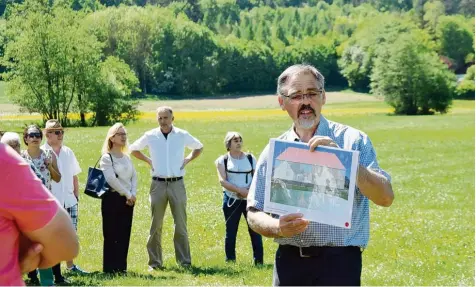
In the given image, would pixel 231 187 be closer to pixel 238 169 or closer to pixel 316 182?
pixel 238 169

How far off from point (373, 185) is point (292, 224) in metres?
0.49

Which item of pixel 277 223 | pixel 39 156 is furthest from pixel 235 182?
pixel 277 223

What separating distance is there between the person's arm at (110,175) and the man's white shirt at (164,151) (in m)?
0.83

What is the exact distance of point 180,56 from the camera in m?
97.8

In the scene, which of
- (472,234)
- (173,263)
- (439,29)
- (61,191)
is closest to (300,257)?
(61,191)

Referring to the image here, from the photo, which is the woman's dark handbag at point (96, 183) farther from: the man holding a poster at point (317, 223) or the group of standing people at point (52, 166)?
the man holding a poster at point (317, 223)

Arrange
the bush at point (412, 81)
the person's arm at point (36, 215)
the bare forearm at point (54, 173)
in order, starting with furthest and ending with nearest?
the bush at point (412, 81), the bare forearm at point (54, 173), the person's arm at point (36, 215)

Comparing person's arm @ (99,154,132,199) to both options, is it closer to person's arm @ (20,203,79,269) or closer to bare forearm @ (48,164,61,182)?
bare forearm @ (48,164,61,182)

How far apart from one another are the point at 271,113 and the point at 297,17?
13201 centimetres

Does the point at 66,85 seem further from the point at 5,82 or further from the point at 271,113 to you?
the point at 271,113

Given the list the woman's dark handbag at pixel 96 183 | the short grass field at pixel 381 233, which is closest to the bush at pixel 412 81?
the short grass field at pixel 381 233

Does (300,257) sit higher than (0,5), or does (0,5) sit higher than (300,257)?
(0,5)

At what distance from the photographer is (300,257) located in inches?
172

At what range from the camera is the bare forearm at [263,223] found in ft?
13.9
